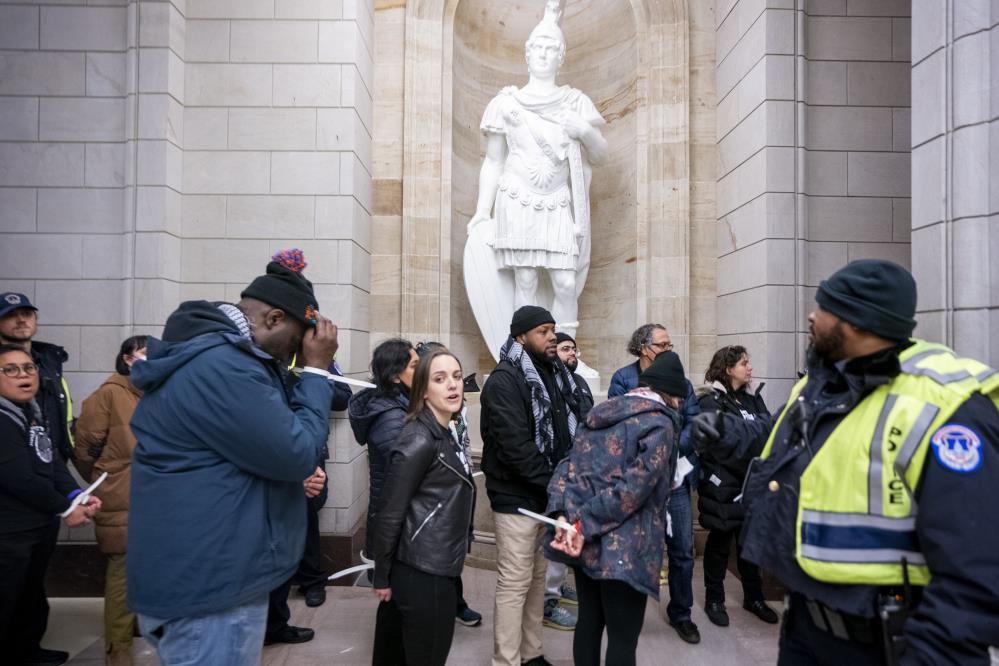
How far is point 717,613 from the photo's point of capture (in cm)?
404

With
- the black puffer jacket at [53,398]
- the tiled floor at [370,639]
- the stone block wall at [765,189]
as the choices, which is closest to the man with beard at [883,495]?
the tiled floor at [370,639]

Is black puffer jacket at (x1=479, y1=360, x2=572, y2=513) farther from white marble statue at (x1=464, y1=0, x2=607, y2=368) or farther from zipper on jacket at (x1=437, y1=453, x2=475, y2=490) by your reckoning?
white marble statue at (x1=464, y1=0, x2=607, y2=368)

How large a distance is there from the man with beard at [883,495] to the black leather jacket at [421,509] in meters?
1.10

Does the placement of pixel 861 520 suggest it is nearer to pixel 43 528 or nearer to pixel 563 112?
pixel 43 528

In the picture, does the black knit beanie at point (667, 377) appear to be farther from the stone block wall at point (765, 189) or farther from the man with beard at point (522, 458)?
the stone block wall at point (765, 189)

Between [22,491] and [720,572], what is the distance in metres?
3.65

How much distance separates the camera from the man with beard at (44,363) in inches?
130

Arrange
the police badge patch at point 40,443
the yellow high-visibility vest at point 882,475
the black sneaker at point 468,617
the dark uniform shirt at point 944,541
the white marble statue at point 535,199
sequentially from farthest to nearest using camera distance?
the white marble statue at point 535,199
the black sneaker at point 468,617
the police badge patch at point 40,443
the yellow high-visibility vest at point 882,475
the dark uniform shirt at point 944,541

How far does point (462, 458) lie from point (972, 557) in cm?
170

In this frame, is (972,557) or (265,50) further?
(265,50)

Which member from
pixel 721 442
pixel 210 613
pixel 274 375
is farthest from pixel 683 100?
pixel 210 613

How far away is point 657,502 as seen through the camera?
105 inches

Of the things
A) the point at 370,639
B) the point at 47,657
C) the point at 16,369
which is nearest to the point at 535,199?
the point at 370,639

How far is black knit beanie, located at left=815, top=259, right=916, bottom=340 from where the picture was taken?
1641 millimetres
